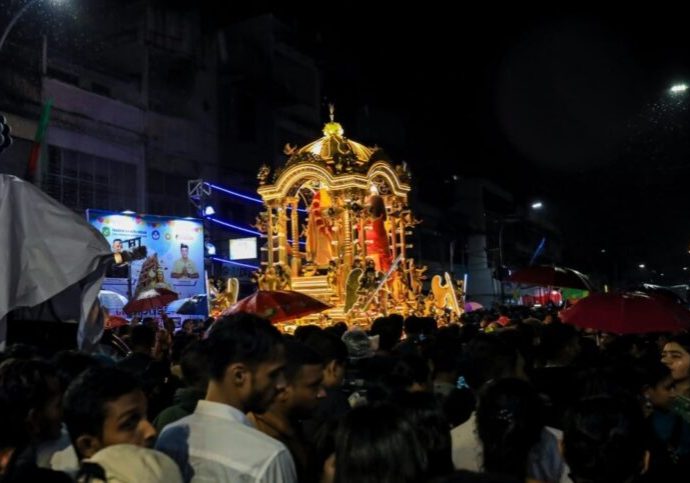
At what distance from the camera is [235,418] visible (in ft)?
10.1

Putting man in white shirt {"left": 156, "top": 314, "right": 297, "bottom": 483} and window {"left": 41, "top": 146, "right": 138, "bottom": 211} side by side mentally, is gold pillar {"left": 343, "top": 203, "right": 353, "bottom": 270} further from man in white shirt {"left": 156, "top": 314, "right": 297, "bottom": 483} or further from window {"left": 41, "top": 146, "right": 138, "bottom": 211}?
window {"left": 41, "top": 146, "right": 138, "bottom": 211}

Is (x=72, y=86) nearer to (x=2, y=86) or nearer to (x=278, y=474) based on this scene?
(x=2, y=86)

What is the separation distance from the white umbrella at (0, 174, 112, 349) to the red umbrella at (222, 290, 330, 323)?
4389 millimetres

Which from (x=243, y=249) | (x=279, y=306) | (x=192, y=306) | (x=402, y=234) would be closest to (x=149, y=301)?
(x=192, y=306)

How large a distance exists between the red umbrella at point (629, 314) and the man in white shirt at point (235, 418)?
4.57m

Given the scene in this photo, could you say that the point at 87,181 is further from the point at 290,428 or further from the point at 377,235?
the point at 290,428

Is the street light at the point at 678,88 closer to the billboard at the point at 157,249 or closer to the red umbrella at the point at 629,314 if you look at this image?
the red umbrella at the point at 629,314

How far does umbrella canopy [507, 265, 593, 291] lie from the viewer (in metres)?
9.68

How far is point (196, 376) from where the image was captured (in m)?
4.64

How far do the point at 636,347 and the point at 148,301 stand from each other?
8.83 metres

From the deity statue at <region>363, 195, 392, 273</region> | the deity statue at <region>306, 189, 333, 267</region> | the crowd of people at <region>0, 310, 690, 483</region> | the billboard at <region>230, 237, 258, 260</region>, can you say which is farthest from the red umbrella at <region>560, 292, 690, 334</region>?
the billboard at <region>230, 237, 258, 260</region>

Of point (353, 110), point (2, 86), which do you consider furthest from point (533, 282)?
point (353, 110)

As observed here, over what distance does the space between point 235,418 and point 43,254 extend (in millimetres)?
1958

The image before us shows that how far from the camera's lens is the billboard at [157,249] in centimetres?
2080
